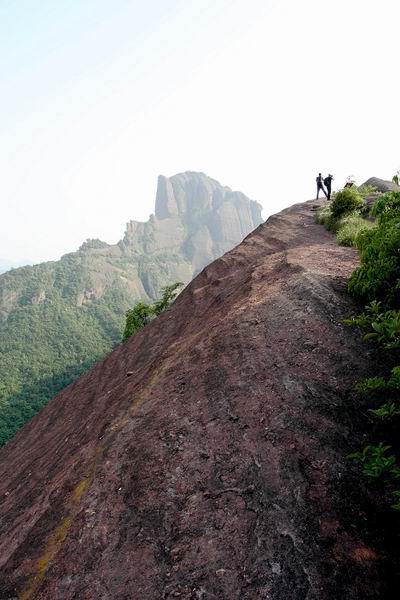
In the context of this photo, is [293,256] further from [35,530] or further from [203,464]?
[35,530]

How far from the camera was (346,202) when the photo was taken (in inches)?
671

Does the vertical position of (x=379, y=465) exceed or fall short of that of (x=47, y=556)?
it falls short

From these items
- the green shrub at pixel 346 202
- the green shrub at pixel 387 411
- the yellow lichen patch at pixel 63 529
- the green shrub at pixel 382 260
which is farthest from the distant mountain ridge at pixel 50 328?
the green shrub at pixel 387 411

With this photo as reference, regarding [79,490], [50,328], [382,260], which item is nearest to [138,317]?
[382,260]

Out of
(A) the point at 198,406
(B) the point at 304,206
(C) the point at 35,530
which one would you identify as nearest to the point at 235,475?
(A) the point at 198,406

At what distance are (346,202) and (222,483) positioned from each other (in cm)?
1522

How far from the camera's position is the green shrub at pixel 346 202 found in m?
16.9

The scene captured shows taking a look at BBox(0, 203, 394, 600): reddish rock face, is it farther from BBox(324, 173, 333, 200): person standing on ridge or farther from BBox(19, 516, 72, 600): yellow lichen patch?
BBox(324, 173, 333, 200): person standing on ridge

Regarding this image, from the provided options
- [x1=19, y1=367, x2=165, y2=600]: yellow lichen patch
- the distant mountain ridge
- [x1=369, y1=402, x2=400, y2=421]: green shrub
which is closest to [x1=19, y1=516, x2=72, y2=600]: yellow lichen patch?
[x1=19, y1=367, x2=165, y2=600]: yellow lichen patch

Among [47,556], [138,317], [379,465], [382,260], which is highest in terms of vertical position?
[382,260]

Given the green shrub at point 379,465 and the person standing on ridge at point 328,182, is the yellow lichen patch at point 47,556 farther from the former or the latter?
the person standing on ridge at point 328,182

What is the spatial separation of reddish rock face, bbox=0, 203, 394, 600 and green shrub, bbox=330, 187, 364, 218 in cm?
935

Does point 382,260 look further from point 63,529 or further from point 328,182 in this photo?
point 328,182

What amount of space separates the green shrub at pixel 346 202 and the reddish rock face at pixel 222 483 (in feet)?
30.7
